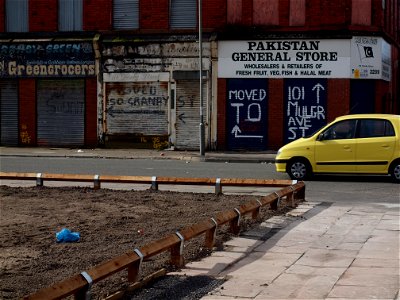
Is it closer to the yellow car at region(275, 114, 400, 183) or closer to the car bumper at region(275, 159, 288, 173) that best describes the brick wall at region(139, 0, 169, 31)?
the car bumper at region(275, 159, 288, 173)

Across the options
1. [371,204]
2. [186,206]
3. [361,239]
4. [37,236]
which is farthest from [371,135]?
[37,236]

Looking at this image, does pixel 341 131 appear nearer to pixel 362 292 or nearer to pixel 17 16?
pixel 362 292

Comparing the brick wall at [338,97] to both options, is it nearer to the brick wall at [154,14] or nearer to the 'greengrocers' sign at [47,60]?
the brick wall at [154,14]

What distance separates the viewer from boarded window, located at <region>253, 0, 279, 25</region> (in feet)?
101

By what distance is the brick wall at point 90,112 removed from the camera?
3241 cm

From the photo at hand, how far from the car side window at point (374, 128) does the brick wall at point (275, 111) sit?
38.6 feet

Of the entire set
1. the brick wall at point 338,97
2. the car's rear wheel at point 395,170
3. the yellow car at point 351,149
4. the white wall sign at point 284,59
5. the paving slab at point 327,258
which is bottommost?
the paving slab at point 327,258

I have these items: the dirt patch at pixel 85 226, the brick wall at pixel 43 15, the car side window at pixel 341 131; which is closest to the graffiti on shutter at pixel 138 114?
the brick wall at pixel 43 15

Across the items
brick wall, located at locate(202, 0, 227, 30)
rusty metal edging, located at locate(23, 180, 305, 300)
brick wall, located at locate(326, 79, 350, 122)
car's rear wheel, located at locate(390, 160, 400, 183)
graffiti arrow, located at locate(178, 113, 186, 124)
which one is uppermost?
brick wall, located at locate(202, 0, 227, 30)

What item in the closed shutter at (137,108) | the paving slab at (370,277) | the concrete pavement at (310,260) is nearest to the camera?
the concrete pavement at (310,260)

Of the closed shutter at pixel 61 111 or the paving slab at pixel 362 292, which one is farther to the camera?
the closed shutter at pixel 61 111

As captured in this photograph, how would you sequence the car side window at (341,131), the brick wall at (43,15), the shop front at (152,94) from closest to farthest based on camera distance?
1. the car side window at (341,131)
2. the shop front at (152,94)
3. the brick wall at (43,15)

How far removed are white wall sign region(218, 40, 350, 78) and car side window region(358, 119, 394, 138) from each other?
1159cm

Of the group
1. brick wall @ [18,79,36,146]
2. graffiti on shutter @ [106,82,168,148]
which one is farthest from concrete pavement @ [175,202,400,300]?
brick wall @ [18,79,36,146]
